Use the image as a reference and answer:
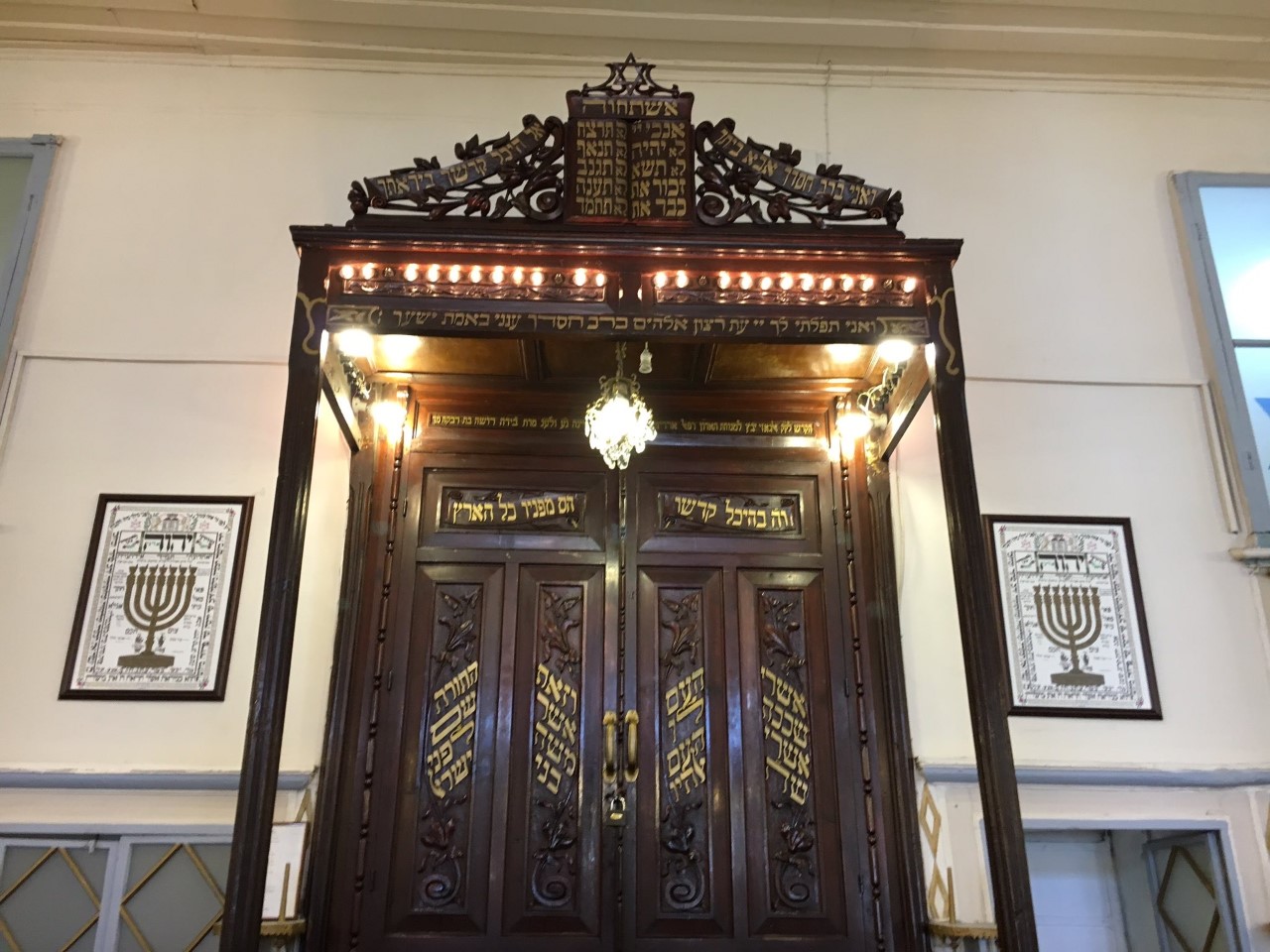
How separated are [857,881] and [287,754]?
7.18 ft

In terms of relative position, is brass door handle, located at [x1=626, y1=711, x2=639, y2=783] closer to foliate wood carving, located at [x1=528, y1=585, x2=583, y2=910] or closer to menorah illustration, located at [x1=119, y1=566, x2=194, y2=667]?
foliate wood carving, located at [x1=528, y1=585, x2=583, y2=910]

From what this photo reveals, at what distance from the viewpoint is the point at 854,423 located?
165 inches

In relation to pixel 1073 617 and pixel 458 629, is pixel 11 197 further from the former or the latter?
pixel 1073 617

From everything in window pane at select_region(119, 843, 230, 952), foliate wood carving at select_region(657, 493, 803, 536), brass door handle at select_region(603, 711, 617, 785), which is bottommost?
window pane at select_region(119, 843, 230, 952)

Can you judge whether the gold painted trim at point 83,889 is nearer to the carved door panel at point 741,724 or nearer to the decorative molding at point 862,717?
the carved door panel at point 741,724

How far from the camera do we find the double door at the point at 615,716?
359 cm

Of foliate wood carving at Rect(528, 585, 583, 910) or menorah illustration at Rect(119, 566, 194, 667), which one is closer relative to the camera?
foliate wood carving at Rect(528, 585, 583, 910)

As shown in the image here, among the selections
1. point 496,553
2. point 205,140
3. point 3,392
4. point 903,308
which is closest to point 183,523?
point 3,392

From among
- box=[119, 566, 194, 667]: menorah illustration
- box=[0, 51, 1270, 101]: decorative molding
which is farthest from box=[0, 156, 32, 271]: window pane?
box=[119, 566, 194, 667]: menorah illustration

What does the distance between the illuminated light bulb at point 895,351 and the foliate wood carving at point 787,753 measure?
1029mm

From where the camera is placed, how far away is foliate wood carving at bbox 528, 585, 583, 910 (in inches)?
143

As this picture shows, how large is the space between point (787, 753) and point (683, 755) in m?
0.41

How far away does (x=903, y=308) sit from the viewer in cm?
335

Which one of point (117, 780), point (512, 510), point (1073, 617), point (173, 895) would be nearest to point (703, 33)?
point (512, 510)
